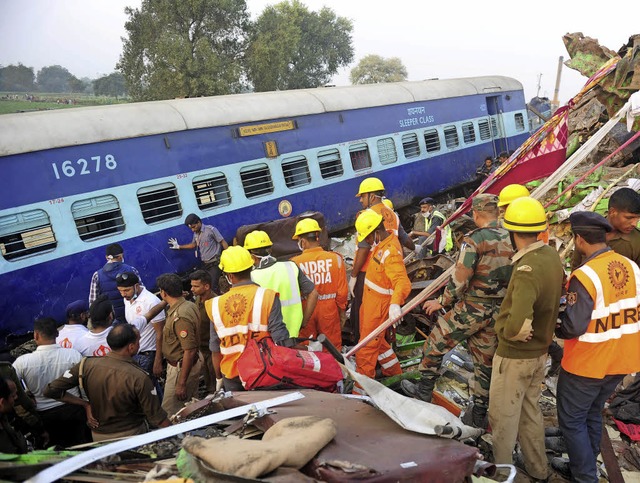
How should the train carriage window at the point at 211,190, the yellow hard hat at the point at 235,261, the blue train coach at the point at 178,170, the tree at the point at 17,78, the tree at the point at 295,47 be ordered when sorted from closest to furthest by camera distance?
the yellow hard hat at the point at 235,261
the blue train coach at the point at 178,170
the train carriage window at the point at 211,190
the tree at the point at 295,47
the tree at the point at 17,78

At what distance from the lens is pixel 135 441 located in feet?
6.96

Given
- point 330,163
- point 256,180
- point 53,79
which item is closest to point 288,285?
point 256,180

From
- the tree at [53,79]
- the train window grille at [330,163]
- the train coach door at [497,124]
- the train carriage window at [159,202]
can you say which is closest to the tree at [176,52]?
the train coach door at [497,124]

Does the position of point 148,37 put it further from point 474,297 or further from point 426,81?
point 474,297

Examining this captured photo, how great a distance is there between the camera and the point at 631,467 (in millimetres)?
3787

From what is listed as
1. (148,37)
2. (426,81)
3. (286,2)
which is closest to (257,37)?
(148,37)

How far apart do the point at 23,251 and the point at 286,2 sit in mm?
35843

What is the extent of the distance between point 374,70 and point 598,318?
2216 inches

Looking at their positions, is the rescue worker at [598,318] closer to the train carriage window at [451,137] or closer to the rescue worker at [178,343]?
the rescue worker at [178,343]

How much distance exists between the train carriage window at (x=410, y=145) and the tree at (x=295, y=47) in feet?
61.5

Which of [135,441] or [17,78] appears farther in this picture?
[17,78]

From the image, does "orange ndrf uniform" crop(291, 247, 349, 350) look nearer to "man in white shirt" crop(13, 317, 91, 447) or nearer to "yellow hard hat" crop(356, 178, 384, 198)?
"yellow hard hat" crop(356, 178, 384, 198)

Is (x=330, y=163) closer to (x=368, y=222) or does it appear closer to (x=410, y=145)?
(x=410, y=145)

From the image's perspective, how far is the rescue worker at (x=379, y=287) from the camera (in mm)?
4855
